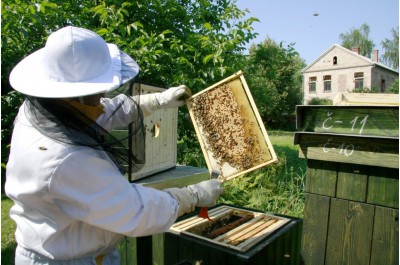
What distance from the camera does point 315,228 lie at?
2.17 metres

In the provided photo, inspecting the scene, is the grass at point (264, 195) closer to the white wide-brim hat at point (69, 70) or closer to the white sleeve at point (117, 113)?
the white sleeve at point (117, 113)

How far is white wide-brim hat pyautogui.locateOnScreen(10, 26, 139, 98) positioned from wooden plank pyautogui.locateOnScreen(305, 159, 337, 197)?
4.63 feet

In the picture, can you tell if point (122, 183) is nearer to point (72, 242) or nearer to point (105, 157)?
point (105, 157)

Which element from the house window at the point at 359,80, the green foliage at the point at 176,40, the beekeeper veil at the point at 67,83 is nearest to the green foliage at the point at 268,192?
the green foliage at the point at 176,40

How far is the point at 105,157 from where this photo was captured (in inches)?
58.1

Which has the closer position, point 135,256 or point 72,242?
point 72,242

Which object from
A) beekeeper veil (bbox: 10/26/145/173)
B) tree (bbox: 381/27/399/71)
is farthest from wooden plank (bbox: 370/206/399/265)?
tree (bbox: 381/27/399/71)

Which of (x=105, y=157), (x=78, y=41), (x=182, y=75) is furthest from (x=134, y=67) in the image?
(x=182, y=75)

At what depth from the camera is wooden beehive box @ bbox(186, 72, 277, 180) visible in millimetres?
2225

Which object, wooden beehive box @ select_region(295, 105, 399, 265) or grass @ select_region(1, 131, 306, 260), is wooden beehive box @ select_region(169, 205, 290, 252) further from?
grass @ select_region(1, 131, 306, 260)

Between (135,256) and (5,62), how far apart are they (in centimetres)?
335

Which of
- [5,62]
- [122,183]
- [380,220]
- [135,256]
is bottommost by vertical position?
[135,256]

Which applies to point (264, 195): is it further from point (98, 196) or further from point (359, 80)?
point (359, 80)

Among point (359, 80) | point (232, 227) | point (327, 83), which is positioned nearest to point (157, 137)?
point (232, 227)
